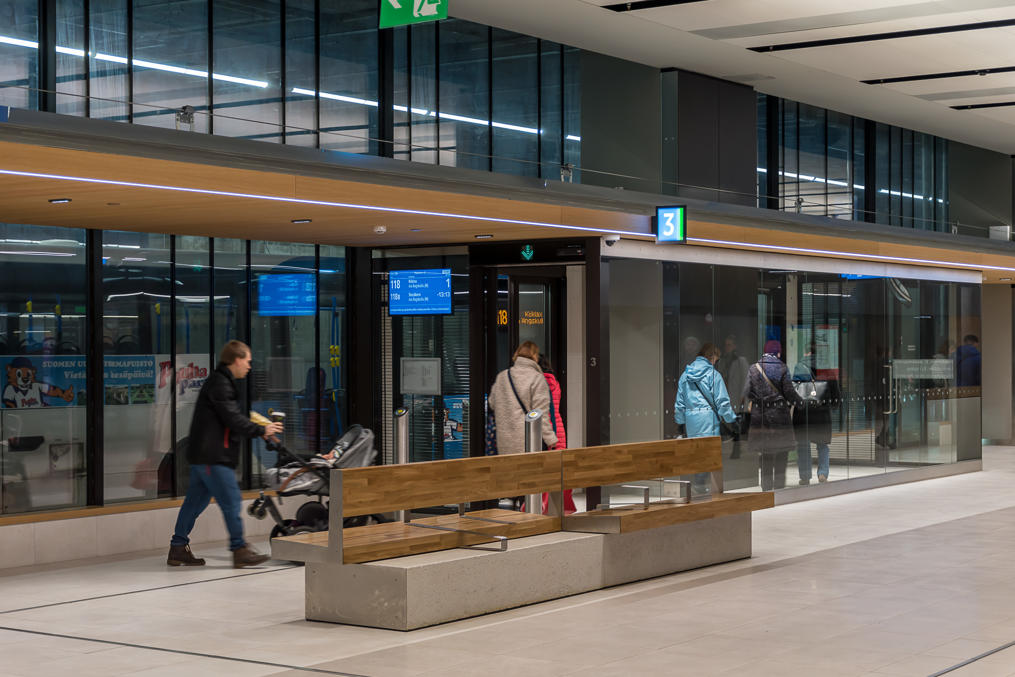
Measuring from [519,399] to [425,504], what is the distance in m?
4.05

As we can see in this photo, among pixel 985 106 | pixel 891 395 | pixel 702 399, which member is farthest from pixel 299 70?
pixel 985 106

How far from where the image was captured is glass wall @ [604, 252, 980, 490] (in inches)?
529

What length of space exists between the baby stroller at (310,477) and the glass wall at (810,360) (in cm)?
314

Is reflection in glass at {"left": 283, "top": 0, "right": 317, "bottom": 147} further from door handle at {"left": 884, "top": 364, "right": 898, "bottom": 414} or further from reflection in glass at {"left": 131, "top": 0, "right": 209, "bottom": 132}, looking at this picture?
door handle at {"left": 884, "top": 364, "right": 898, "bottom": 414}

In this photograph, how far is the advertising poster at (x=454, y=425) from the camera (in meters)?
13.8

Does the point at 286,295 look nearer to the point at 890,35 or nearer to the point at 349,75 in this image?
the point at 349,75

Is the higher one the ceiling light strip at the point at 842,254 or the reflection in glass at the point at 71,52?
the reflection in glass at the point at 71,52

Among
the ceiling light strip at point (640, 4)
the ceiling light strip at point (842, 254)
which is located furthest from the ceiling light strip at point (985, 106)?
the ceiling light strip at point (640, 4)

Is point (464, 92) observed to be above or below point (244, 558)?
above

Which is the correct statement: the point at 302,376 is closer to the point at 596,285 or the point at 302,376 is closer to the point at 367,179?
the point at 596,285

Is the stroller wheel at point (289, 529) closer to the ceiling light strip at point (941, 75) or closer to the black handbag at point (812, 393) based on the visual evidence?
the black handbag at point (812, 393)

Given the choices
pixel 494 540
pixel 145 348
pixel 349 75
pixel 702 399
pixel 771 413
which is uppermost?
pixel 349 75

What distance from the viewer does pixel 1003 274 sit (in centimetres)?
2188

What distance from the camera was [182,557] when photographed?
409 inches
